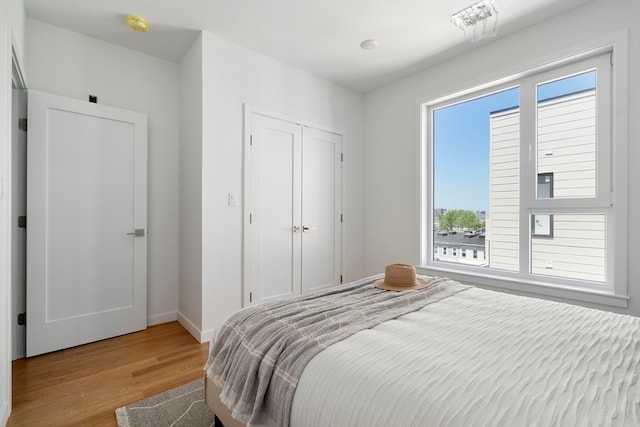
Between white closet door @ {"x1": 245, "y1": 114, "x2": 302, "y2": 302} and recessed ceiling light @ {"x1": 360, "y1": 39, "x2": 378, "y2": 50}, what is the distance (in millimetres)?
1053

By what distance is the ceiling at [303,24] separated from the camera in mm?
2225

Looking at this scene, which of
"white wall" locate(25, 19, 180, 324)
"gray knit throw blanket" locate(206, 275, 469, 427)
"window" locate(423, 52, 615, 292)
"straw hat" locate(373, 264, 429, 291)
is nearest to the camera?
"gray knit throw blanket" locate(206, 275, 469, 427)

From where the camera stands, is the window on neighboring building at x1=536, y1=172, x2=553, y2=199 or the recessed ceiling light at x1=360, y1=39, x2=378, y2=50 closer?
the window on neighboring building at x1=536, y1=172, x2=553, y2=199

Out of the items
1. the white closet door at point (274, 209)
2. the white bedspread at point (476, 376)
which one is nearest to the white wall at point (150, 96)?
the white closet door at point (274, 209)

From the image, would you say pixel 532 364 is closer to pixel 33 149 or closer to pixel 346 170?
pixel 346 170

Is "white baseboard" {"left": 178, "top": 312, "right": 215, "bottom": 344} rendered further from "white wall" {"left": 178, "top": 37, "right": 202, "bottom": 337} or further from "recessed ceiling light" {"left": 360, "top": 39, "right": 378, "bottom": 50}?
"recessed ceiling light" {"left": 360, "top": 39, "right": 378, "bottom": 50}

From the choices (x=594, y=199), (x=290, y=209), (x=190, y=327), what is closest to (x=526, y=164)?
(x=594, y=199)

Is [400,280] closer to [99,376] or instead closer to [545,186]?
[545,186]

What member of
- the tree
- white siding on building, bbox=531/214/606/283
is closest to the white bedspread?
white siding on building, bbox=531/214/606/283

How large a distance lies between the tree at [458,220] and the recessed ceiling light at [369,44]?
1872 mm

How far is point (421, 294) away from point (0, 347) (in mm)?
2171

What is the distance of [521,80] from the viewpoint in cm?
260

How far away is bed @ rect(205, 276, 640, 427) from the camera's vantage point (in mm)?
707

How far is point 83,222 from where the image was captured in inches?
99.7
